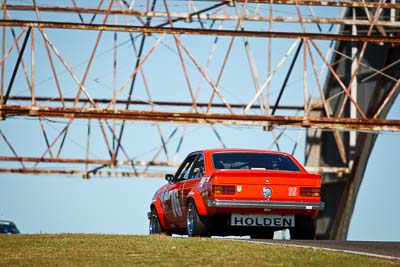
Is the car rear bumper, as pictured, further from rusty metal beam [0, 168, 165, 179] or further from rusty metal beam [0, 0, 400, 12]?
rusty metal beam [0, 168, 165, 179]

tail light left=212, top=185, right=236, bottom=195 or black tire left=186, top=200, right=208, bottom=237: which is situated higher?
tail light left=212, top=185, right=236, bottom=195

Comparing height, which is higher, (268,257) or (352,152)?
(268,257)

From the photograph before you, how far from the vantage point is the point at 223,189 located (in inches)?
616

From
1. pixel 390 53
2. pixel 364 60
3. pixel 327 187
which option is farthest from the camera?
pixel 327 187

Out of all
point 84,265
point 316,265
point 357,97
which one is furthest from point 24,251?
point 357,97

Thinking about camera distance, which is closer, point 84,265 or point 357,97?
point 84,265

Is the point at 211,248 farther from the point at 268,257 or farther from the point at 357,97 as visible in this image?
the point at 357,97

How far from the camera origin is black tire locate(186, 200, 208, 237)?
16.0 meters

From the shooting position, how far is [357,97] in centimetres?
3794

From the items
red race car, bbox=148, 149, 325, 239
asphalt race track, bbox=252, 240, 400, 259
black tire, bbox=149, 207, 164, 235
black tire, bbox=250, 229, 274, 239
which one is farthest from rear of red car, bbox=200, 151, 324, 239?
black tire, bbox=149, 207, 164, 235

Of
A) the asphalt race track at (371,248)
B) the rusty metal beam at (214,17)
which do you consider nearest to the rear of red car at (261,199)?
the asphalt race track at (371,248)

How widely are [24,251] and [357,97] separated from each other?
82.7 feet

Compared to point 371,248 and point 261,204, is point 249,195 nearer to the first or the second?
point 261,204

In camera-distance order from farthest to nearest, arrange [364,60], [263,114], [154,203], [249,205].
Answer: [364,60] → [263,114] → [154,203] → [249,205]
